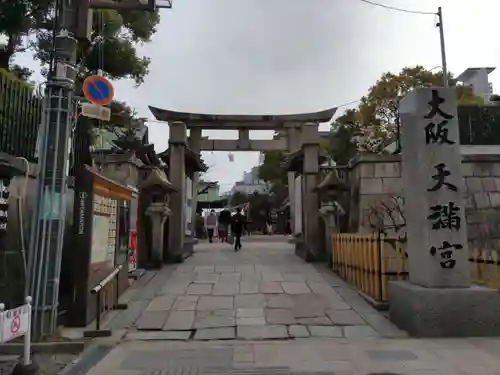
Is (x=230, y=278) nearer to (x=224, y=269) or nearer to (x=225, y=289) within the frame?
(x=225, y=289)

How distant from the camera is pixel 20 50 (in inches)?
570

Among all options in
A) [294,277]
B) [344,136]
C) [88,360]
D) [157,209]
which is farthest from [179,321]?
[344,136]

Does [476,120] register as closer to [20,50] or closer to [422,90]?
[422,90]

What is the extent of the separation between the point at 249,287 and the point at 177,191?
5522mm

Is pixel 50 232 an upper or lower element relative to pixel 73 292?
upper

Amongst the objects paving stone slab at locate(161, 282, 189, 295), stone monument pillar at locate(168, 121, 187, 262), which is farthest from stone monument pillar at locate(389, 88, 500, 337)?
stone monument pillar at locate(168, 121, 187, 262)

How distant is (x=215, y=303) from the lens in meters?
9.41

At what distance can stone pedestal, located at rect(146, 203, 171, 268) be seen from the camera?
1373 centimetres

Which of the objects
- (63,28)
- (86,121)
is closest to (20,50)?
(86,121)

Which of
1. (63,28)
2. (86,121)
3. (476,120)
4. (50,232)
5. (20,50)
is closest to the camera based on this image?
(50,232)

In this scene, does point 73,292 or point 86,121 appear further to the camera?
point 86,121

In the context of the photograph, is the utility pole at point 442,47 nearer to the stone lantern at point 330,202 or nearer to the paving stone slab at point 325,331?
the stone lantern at point 330,202

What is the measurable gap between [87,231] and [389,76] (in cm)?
2371

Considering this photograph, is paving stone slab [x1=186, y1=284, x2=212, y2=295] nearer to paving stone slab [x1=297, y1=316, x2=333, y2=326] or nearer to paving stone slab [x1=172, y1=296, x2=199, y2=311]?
paving stone slab [x1=172, y1=296, x2=199, y2=311]
